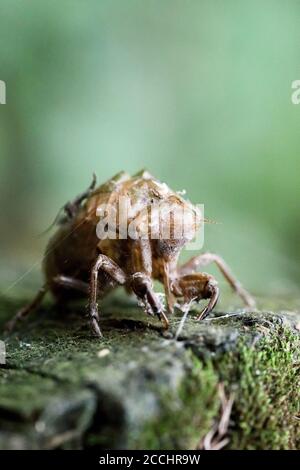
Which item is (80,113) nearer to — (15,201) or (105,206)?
(15,201)

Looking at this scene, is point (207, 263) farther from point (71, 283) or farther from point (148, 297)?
point (148, 297)

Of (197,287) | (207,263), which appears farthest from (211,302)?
(207,263)

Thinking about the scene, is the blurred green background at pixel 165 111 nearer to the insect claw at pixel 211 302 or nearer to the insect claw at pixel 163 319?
the insect claw at pixel 211 302

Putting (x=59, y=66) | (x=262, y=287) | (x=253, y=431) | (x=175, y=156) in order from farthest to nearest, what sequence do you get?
(x=175, y=156) < (x=59, y=66) < (x=262, y=287) < (x=253, y=431)

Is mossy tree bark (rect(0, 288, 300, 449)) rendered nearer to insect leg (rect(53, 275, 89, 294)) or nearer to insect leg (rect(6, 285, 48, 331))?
insect leg (rect(53, 275, 89, 294))

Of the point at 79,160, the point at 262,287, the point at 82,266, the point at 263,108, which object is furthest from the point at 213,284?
the point at 263,108

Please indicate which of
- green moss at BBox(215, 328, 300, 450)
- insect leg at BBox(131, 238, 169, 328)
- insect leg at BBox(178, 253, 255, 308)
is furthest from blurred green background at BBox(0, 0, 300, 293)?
green moss at BBox(215, 328, 300, 450)

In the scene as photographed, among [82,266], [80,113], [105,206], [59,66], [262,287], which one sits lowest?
[262,287]
